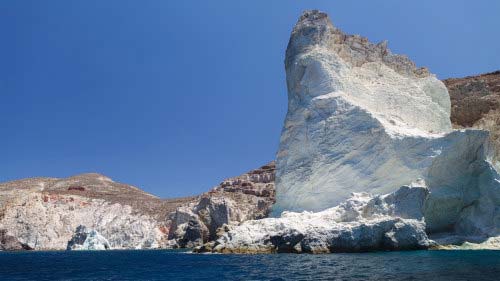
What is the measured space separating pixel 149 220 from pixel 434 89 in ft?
186

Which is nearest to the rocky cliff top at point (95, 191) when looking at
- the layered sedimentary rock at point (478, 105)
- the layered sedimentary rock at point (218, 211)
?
the layered sedimentary rock at point (218, 211)

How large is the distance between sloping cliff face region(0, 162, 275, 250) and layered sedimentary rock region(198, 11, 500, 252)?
78.7 feet

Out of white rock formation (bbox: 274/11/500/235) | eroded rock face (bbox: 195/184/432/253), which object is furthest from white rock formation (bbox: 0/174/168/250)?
eroded rock face (bbox: 195/184/432/253)

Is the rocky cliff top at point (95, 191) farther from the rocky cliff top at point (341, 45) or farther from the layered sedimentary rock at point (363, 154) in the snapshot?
the rocky cliff top at point (341, 45)

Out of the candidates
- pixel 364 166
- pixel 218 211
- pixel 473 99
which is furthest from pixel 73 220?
pixel 473 99

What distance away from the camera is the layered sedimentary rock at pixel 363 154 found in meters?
36.9

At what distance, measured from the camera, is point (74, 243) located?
75312mm

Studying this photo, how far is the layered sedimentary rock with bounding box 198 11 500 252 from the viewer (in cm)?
3694

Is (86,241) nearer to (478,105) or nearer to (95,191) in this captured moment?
(95,191)

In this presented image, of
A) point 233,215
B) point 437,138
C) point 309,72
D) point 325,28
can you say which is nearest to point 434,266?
point 437,138

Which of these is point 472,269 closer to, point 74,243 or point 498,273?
point 498,273

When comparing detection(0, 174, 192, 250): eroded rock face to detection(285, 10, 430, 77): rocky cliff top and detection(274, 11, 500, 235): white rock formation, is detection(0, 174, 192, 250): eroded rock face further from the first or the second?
detection(285, 10, 430, 77): rocky cliff top

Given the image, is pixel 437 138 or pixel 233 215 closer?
pixel 437 138

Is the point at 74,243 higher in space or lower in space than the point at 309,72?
lower
